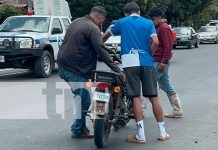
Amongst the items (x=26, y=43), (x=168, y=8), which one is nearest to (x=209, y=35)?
(x=168, y=8)

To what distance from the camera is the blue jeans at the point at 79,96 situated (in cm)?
680

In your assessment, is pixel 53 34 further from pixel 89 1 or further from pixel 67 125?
pixel 89 1

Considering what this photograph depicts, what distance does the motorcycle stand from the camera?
630 cm

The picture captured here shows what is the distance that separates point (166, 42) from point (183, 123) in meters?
1.34

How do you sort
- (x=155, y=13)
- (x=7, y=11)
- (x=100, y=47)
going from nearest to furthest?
(x=100, y=47), (x=155, y=13), (x=7, y=11)

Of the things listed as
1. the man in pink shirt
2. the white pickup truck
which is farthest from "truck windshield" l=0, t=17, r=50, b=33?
the man in pink shirt

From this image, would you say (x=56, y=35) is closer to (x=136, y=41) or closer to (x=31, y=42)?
(x=31, y=42)

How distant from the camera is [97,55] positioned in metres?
6.85

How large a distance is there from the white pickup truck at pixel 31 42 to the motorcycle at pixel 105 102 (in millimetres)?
7360

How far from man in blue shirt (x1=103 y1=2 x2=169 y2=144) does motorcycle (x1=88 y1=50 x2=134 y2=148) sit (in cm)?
19

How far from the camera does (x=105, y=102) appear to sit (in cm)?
635

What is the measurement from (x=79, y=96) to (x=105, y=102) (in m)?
0.62

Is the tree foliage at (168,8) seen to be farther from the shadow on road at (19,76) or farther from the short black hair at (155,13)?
the short black hair at (155,13)

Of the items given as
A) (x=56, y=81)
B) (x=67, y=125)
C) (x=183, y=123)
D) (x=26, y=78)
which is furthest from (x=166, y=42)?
(x=26, y=78)
